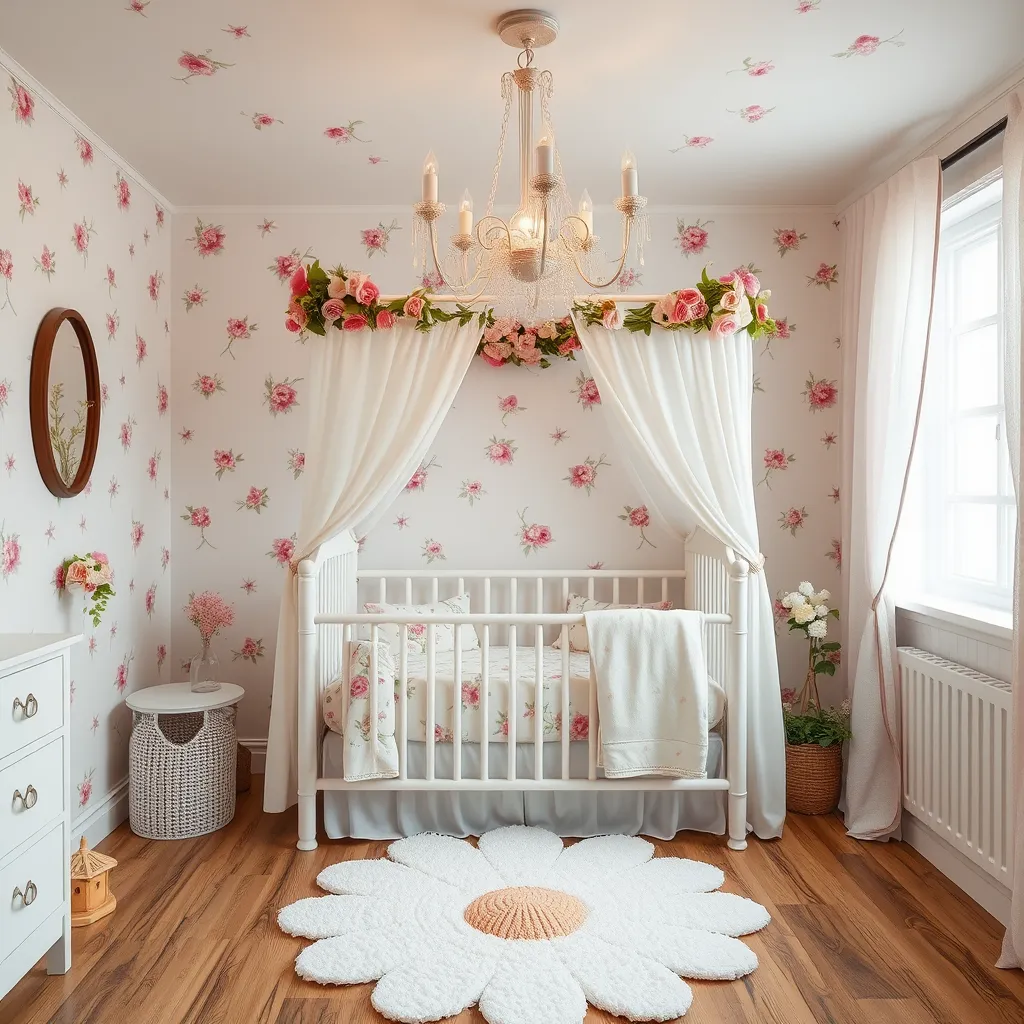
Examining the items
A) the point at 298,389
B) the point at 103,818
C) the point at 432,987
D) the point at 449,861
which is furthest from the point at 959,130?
the point at 103,818

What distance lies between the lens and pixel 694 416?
3.10m

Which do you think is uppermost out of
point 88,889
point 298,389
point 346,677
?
point 298,389

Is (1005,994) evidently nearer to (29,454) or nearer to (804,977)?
(804,977)

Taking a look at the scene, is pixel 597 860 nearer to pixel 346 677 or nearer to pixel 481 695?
pixel 481 695

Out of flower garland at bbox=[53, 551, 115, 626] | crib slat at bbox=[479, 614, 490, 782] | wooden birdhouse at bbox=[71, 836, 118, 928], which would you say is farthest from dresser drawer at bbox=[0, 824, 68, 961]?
crib slat at bbox=[479, 614, 490, 782]

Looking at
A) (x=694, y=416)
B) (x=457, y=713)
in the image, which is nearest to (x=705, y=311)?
(x=694, y=416)

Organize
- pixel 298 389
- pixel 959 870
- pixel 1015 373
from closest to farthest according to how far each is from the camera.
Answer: pixel 1015 373, pixel 959 870, pixel 298 389

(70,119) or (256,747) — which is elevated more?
(70,119)

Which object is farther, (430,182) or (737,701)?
(737,701)

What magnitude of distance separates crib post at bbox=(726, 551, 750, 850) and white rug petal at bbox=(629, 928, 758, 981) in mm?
674

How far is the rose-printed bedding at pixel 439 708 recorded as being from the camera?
2938 millimetres

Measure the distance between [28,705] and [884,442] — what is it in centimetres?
273

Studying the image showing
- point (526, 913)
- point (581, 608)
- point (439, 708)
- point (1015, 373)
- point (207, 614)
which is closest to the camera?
point (1015, 373)

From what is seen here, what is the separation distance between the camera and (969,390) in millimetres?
3107
